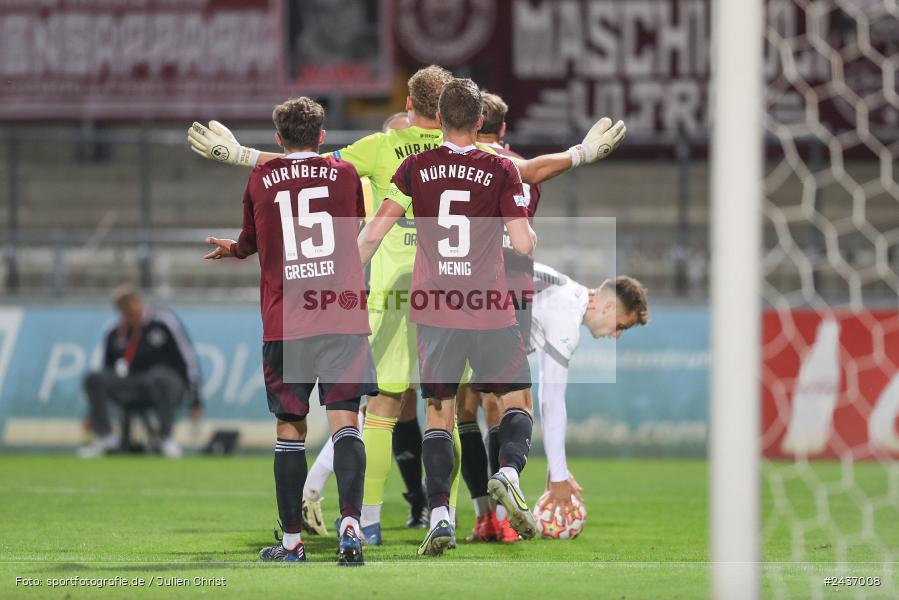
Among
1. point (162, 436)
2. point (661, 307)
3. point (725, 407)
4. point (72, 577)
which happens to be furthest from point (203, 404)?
point (725, 407)

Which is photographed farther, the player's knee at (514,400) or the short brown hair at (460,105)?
the player's knee at (514,400)

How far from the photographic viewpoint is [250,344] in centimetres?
1320

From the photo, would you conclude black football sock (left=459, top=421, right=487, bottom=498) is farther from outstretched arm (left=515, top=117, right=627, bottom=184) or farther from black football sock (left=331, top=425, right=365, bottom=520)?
outstretched arm (left=515, top=117, right=627, bottom=184)

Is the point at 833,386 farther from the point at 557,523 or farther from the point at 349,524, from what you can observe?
the point at 349,524

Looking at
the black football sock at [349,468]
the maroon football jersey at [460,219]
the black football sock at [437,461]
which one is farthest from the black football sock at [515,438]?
the black football sock at [349,468]

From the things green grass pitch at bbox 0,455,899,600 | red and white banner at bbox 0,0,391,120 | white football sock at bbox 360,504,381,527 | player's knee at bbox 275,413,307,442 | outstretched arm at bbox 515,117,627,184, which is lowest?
green grass pitch at bbox 0,455,899,600

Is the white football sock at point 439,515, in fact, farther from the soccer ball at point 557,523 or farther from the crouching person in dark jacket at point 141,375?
the crouching person in dark jacket at point 141,375

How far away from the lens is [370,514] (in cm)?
665

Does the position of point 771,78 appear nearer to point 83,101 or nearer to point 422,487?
point 83,101

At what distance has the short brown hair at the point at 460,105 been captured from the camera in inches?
237

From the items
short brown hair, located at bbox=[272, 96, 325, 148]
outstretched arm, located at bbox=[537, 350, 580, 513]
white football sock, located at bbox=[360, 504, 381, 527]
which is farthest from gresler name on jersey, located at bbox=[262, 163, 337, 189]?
outstretched arm, located at bbox=[537, 350, 580, 513]

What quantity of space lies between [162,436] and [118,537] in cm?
622

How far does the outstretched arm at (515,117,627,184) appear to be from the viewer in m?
6.54

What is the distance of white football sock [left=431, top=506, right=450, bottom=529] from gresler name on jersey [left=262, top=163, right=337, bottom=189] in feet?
5.03
